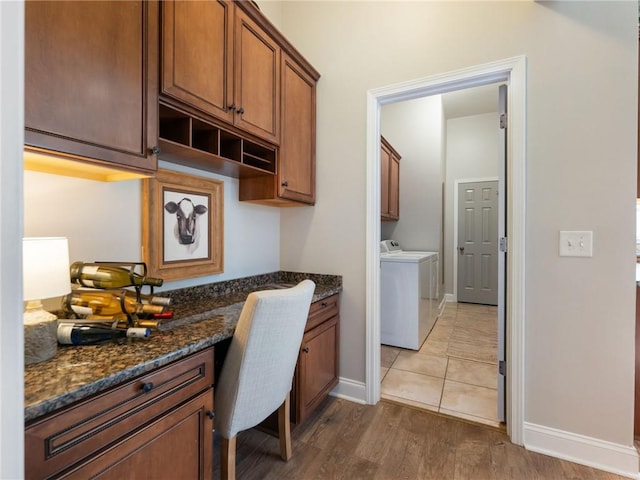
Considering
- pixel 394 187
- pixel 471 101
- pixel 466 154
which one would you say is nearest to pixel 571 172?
pixel 394 187

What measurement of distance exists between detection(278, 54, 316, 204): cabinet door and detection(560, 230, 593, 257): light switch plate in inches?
61.5

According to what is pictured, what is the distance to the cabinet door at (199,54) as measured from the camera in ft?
4.13

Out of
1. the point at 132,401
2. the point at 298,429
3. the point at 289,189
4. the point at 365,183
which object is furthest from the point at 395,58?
the point at 298,429

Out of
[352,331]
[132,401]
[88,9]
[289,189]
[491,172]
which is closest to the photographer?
[132,401]

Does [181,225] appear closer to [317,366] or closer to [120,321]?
[120,321]

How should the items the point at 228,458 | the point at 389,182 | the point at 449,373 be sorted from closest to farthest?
the point at 228,458, the point at 449,373, the point at 389,182

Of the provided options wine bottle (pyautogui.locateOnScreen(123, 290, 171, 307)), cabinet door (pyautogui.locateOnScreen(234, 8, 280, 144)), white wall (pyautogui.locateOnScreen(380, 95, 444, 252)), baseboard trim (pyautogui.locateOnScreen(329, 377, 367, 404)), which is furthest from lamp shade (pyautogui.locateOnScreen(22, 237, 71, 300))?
white wall (pyautogui.locateOnScreen(380, 95, 444, 252))

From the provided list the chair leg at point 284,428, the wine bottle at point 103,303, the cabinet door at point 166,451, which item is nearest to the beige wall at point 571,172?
the chair leg at point 284,428

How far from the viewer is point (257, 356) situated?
1.19m

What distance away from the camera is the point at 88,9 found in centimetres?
97

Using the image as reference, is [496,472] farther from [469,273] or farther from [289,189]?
[469,273]

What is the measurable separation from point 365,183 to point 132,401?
69.8 inches

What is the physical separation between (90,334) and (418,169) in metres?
4.53

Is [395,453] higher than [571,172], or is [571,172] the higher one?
[571,172]
